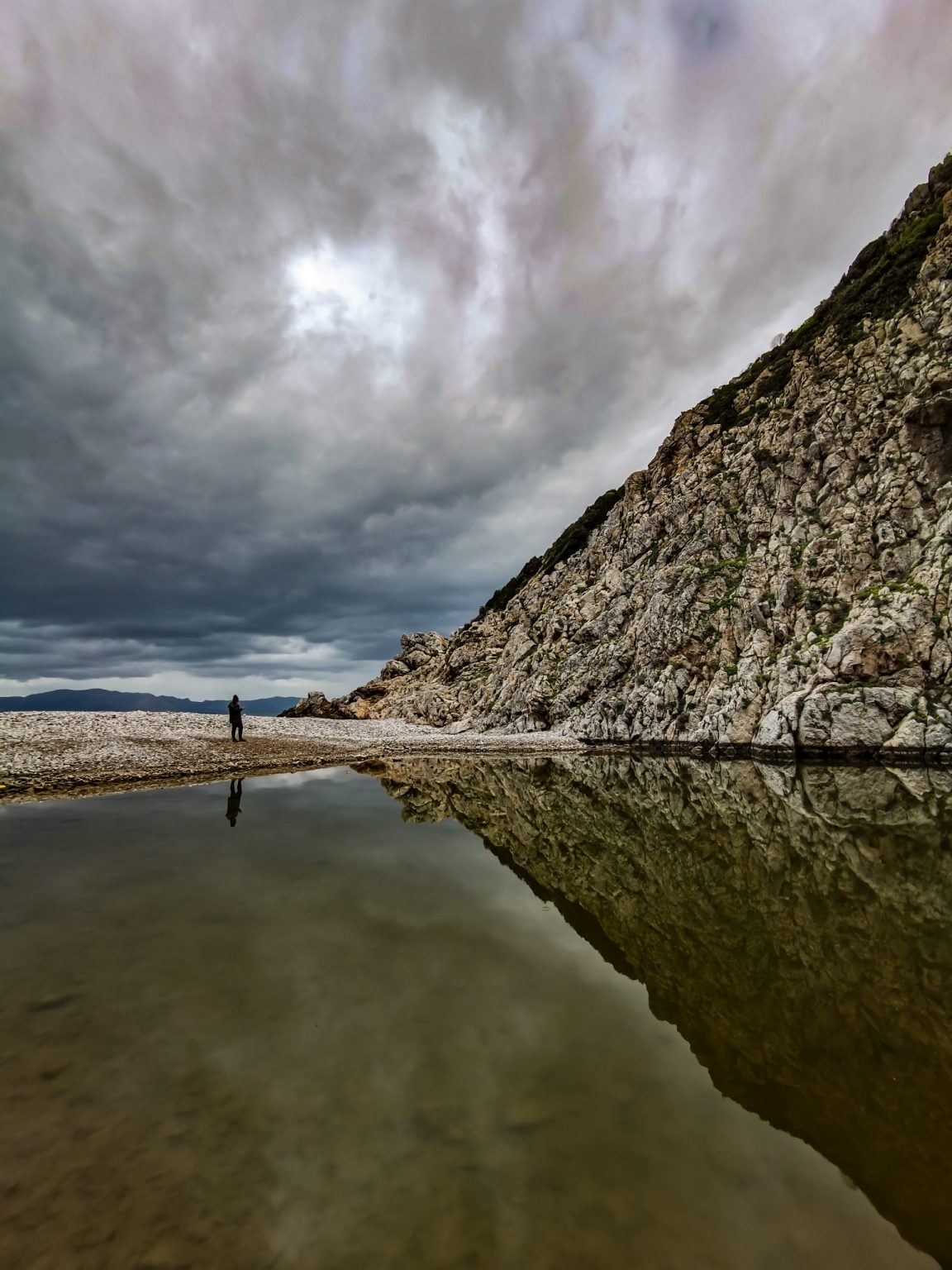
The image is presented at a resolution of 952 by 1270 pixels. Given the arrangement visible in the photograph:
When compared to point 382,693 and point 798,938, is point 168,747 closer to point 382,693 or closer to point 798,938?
point 798,938

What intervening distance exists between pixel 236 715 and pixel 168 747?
561 cm

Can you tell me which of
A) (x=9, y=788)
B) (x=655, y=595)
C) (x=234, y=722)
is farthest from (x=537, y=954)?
(x=655, y=595)

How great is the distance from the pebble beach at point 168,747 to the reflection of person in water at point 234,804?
9.76 feet

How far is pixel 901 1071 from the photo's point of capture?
5.79 metres

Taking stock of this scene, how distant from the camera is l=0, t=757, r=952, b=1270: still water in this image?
3.84 m

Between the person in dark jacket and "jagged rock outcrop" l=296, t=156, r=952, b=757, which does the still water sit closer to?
the person in dark jacket

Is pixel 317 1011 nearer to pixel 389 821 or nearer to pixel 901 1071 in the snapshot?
pixel 901 1071

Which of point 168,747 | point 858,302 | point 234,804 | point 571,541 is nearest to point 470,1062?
point 234,804

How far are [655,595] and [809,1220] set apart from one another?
2309 inches

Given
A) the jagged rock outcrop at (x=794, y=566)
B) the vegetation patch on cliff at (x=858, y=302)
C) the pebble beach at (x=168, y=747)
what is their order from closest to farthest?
the pebble beach at (x=168, y=747) → the jagged rock outcrop at (x=794, y=566) → the vegetation patch on cliff at (x=858, y=302)

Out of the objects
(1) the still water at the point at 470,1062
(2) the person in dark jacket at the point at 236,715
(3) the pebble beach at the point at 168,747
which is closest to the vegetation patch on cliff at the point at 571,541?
(3) the pebble beach at the point at 168,747

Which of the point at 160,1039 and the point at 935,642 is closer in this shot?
the point at 160,1039

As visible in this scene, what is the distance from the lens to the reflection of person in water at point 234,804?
59.2ft

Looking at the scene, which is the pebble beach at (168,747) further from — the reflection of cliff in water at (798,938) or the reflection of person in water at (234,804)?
the reflection of cliff in water at (798,938)
